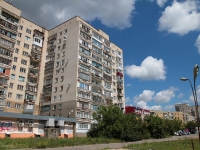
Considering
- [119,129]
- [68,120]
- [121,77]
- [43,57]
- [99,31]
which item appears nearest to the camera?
[119,129]

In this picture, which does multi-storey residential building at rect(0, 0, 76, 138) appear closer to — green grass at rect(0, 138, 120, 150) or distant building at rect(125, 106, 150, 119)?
green grass at rect(0, 138, 120, 150)

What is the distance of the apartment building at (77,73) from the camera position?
50.8m

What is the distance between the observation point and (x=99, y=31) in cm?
6700

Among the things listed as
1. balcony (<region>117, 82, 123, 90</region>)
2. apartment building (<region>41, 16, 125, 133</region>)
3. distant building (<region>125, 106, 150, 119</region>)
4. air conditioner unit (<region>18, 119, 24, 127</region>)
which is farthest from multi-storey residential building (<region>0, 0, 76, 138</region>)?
distant building (<region>125, 106, 150, 119</region>)

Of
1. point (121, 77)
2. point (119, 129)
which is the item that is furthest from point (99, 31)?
point (119, 129)

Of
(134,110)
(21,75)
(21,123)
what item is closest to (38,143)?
(21,123)

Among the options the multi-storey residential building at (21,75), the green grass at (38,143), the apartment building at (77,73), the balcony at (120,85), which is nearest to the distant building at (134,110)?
the balcony at (120,85)

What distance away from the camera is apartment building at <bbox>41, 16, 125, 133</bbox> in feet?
167

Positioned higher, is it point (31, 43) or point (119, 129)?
point (31, 43)

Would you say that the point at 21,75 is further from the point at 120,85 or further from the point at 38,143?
the point at 120,85

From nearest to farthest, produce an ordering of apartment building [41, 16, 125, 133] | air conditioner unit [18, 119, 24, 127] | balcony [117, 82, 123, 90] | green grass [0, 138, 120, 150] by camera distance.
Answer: green grass [0, 138, 120, 150]
air conditioner unit [18, 119, 24, 127]
apartment building [41, 16, 125, 133]
balcony [117, 82, 123, 90]

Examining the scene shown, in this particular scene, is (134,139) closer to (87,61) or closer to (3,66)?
(87,61)

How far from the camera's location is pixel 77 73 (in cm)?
5188

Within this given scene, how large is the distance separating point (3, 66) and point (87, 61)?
Answer: 2191cm
